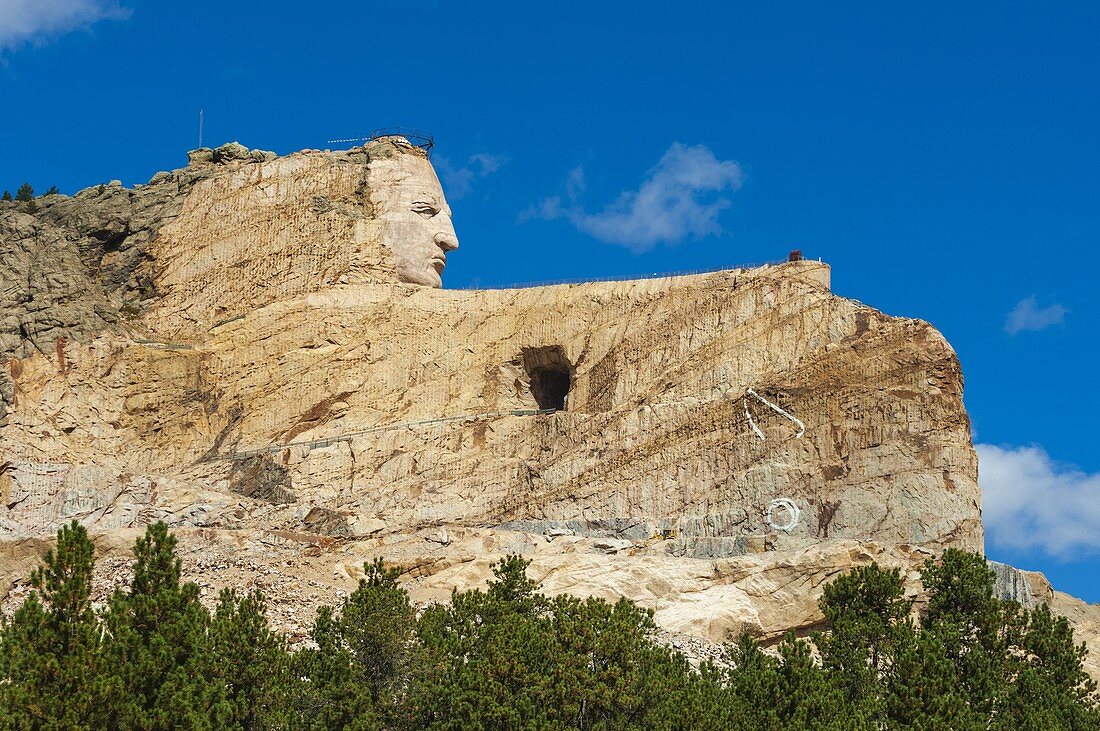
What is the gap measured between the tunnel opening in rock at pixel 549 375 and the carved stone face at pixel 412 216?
5.75 metres

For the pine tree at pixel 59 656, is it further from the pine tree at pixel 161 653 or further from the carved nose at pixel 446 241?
the carved nose at pixel 446 241

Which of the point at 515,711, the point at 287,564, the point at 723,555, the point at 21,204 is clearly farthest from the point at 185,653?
the point at 21,204

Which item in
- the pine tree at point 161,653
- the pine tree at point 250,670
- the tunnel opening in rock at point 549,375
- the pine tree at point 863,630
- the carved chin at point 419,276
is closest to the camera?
the pine tree at point 161,653

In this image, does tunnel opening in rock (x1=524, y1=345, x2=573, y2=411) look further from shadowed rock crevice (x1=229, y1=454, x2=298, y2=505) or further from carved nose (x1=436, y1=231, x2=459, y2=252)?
shadowed rock crevice (x1=229, y1=454, x2=298, y2=505)

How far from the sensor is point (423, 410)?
6181 centimetres

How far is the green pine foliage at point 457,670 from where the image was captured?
34.3m

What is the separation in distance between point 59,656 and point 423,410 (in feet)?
92.5

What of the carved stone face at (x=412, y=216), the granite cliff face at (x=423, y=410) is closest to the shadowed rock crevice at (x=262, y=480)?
the granite cliff face at (x=423, y=410)

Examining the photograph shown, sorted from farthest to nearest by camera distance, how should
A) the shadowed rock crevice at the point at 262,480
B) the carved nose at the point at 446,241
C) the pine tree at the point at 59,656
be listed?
the carved nose at the point at 446,241 < the shadowed rock crevice at the point at 262,480 < the pine tree at the point at 59,656

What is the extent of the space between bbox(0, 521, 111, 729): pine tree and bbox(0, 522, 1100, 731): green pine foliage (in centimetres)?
3

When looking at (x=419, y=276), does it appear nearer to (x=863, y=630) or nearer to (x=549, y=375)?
(x=549, y=375)

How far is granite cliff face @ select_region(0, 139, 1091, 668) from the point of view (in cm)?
5291

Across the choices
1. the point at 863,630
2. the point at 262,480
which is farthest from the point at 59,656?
the point at 262,480

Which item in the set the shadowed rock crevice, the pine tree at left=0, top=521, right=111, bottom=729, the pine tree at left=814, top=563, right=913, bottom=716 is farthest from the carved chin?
the pine tree at left=0, top=521, right=111, bottom=729
